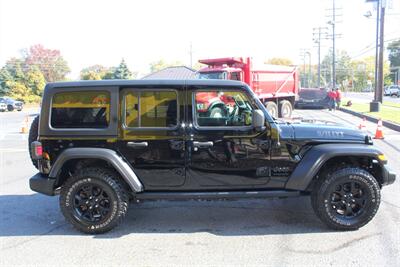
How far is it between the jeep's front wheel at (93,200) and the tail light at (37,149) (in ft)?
1.49

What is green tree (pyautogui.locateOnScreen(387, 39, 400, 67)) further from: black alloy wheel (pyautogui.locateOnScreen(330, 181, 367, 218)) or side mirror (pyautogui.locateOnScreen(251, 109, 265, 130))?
side mirror (pyautogui.locateOnScreen(251, 109, 265, 130))

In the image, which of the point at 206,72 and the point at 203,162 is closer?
the point at 203,162

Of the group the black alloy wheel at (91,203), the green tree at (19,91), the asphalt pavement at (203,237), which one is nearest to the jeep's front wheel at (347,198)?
the asphalt pavement at (203,237)

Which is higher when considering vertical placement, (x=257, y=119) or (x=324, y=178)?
(x=257, y=119)

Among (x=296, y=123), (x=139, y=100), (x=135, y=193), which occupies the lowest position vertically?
(x=135, y=193)

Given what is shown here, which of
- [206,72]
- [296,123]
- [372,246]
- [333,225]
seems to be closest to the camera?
[372,246]

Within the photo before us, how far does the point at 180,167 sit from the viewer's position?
486 cm

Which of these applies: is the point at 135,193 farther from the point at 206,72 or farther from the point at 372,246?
the point at 206,72

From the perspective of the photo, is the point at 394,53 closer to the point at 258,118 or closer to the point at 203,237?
the point at 258,118

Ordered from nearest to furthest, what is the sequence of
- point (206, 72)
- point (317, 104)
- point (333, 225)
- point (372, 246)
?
point (372, 246)
point (333, 225)
point (206, 72)
point (317, 104)

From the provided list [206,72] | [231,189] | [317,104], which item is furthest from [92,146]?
[317,104]

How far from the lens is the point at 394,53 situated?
376 ft

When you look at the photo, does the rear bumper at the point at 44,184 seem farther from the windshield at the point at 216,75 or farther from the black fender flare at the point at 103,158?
the windshield at the point at 216,75

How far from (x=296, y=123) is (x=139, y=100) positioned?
1.99 m
